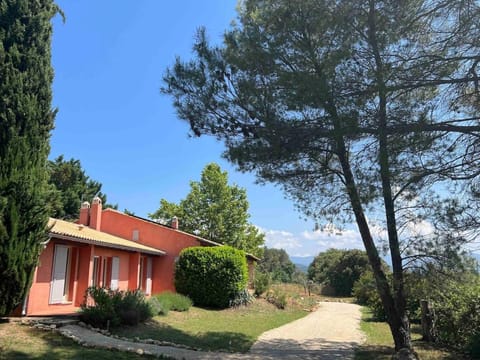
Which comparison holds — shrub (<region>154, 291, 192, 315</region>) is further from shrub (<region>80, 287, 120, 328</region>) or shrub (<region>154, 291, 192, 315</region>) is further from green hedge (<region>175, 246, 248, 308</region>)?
shrub (<region>80, 287, 120, 328</region>)

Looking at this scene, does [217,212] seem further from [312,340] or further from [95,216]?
[312,340]

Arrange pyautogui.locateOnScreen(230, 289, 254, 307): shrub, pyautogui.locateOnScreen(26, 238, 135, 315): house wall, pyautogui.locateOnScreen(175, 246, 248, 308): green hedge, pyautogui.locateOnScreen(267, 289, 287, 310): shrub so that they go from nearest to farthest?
pyautogui.locateOnScreen(26, 238, 135, 315): house wall
pyautogui.locateOnScreen(175, 246, 248, 308): green hedge
pyautogui.locateOnScreen(230, 289, 254, 307): shrub
pyautogui.locateOnScreen(267, 289, 287, 310): shrub

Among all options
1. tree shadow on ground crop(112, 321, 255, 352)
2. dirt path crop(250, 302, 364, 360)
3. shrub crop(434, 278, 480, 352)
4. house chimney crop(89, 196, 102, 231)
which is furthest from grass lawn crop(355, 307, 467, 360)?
house chimney crop(89, 196, 102, 231)

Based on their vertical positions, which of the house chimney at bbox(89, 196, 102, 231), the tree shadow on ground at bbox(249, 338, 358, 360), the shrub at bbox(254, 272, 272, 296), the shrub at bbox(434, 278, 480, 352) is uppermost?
the house chimney at bbox(89, 196, 102, 231)

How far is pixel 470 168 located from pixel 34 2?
1181 centimetres

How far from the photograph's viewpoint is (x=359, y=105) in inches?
324

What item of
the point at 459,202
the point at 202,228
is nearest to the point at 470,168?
the point at 459,202

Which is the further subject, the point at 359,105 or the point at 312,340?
the point at 312,340

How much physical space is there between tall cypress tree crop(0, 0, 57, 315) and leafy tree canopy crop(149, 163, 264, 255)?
28533 millimetres

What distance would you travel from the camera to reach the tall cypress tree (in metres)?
10.2

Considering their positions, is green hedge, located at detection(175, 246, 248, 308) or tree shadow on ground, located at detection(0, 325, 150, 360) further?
green hedge, located at detection(175, 246, 248, 308)

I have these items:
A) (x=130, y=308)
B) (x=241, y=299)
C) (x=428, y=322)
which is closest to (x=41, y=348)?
(x=130, y=308)

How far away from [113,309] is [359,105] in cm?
936

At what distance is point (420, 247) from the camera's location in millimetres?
8438
